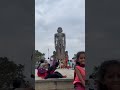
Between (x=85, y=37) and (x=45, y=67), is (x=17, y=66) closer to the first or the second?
(x=85, y=37)

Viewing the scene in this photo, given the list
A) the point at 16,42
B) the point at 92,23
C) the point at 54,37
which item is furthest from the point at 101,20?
the point at 54,37

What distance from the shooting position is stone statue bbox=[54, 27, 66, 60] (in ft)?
42.2

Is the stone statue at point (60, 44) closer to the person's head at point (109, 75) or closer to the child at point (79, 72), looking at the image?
the child at point (79, 72)

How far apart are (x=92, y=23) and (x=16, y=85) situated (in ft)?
4.53

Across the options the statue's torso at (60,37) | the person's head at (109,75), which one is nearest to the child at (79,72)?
the person's head at (109,75)

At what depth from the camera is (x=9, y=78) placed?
4.63 metres

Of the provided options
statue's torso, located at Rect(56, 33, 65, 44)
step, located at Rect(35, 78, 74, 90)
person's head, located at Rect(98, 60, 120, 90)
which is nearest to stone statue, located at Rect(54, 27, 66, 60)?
statue's torso, located at Rect(56, 33, 65, 44)

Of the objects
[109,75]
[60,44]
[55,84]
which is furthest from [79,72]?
[60,44]

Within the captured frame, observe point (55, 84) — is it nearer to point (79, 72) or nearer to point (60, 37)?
point (79, 72)

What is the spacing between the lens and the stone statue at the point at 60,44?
12854 mm

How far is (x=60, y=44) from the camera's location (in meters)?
13.9

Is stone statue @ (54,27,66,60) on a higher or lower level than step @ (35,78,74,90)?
higher

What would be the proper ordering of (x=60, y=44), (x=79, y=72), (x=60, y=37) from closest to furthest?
(x=79, y=72)
(x=60, y=37)
(x=60, y=44)

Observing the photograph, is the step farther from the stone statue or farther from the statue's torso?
the statue's torso
